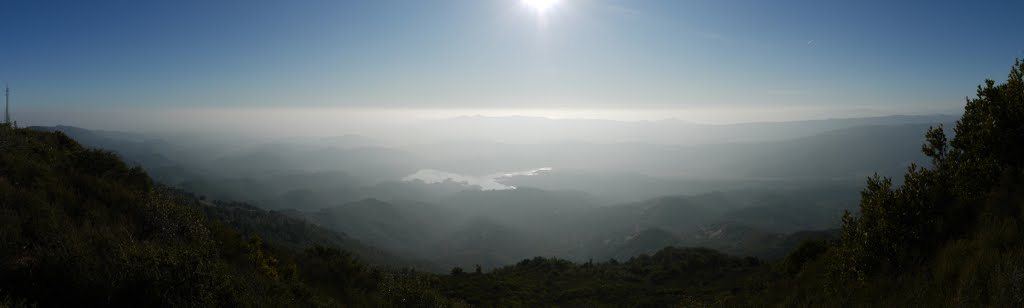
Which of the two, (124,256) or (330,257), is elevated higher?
(124,256)

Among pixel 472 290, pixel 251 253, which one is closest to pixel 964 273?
pixel 251 253

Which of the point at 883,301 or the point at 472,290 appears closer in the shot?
the point at 883,301

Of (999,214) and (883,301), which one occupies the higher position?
(999,214)

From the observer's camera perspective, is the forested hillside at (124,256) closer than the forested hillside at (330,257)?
Yes

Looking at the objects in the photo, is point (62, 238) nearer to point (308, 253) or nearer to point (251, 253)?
point (251, 253)

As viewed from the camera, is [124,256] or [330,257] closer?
[124,256]

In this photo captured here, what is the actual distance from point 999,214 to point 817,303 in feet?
10.4

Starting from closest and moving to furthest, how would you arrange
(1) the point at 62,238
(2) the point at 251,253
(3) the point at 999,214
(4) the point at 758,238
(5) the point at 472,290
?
(1) the point at 62,238, (3) the point at 999,214, (2) the point at 251,253, (5) the point at 472,290, (4) the point at 758,238

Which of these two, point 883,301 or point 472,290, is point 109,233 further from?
point 472,290

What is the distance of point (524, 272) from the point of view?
1339 inches

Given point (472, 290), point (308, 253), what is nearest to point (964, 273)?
point (308, 253)

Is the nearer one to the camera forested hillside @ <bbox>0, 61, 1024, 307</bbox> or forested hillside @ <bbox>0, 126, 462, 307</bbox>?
forested hillside @ <bbox>0, 126, 462, 307</bbox>

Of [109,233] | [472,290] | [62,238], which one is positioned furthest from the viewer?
[472,290]

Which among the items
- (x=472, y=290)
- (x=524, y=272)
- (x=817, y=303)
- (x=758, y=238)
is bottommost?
(x=758, y=238)
